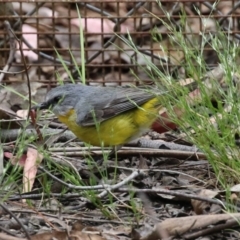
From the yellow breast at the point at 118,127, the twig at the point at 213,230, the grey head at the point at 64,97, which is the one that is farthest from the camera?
the grey head at the point at 64,97

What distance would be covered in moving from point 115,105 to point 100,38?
321 cm

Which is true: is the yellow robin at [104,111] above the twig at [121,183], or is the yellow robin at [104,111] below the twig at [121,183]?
above

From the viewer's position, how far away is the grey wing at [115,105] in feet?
19.6

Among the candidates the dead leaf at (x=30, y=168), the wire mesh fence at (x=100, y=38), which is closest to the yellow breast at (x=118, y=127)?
the wire mesh fence at (x=100, y=38)

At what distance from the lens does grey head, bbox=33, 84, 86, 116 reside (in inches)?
238

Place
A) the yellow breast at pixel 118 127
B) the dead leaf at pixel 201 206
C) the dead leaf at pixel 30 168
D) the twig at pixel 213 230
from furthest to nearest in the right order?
the yellow breast at pixel 118 127
the dead leaf at pixel 30 168
the dead leaf at pixel 201 206
the twig at pixel 213 230

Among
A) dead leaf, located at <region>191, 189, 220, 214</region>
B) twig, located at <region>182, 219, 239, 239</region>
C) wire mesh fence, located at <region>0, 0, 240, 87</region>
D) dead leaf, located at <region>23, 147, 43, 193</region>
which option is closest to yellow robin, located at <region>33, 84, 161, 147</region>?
wire mesh fence, located at <region>0, 0, 240, 87</region>

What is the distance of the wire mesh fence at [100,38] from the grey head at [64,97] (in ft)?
0.79

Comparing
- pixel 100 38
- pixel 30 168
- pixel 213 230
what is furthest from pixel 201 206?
pixel 100 38

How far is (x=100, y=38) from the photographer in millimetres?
9234

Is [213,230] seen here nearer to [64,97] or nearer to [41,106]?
[41,106]

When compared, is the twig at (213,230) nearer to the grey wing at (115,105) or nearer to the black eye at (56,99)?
the grey wing at (115,105)

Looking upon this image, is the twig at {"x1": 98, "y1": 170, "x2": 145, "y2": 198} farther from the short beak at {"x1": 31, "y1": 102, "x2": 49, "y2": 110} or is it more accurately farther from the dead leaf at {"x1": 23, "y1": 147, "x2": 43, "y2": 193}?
the short beak at {"x1": 31, "y1": 102, "x2": 49, "y2": 110}

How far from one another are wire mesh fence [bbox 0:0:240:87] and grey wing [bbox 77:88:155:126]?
22cm
